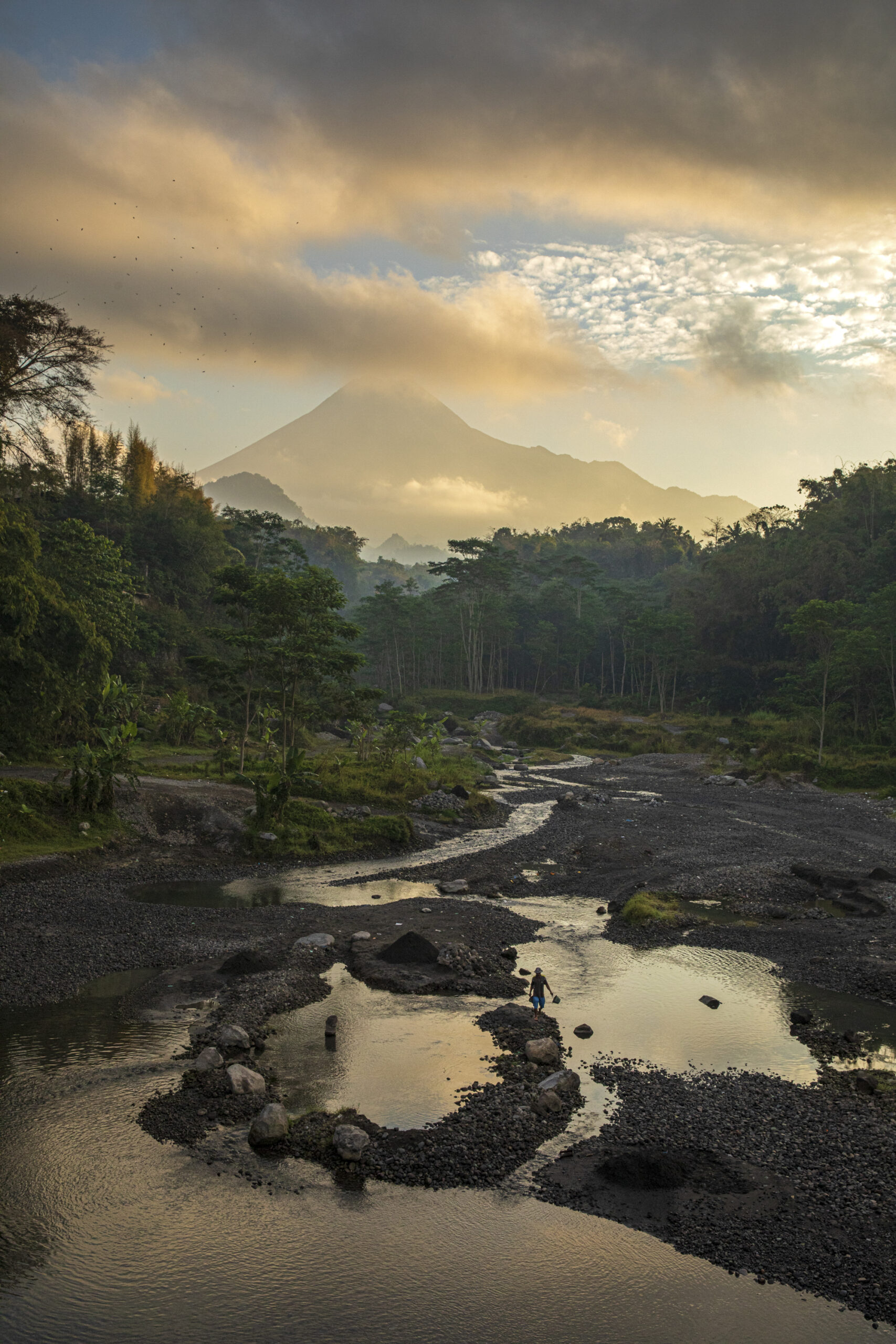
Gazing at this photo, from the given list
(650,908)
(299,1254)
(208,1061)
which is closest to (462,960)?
(208,1061)

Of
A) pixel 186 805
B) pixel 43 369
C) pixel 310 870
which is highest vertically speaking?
pixel 43 369

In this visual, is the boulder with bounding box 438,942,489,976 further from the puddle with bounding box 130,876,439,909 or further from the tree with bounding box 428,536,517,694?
the tree with bounding box 428,536,517,694

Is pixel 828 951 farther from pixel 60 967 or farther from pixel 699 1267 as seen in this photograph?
pixel 60 967

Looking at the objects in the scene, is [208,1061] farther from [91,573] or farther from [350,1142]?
[91,573]

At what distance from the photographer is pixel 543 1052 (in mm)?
12797

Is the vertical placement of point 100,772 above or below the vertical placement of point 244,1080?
above

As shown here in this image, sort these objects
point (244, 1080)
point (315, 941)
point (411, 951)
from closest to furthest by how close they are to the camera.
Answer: point (244, 1080) → point (411, 951) → point (315, 941)

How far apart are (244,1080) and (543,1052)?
15.3ft

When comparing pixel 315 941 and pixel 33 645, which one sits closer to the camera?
pixel 315 941

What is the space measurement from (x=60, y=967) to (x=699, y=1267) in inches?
502

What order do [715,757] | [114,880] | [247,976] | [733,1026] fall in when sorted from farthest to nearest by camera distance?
[715,757]
[114,880]
[247,976]
[733,1026]

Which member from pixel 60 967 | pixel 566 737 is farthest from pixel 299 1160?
pixel 566 737

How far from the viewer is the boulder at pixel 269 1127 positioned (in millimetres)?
10445

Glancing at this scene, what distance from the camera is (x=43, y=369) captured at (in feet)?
94.5
